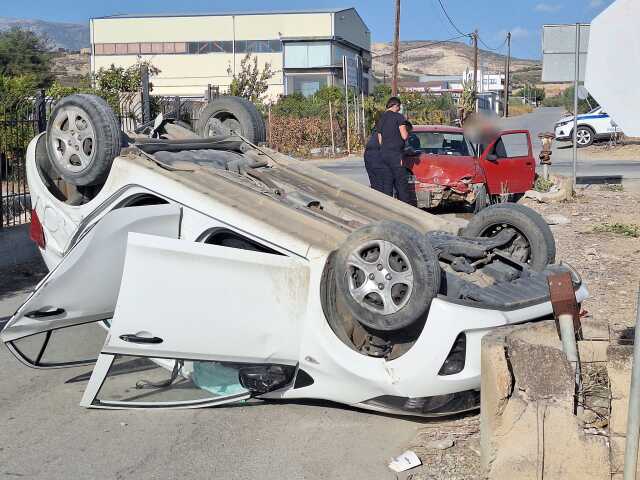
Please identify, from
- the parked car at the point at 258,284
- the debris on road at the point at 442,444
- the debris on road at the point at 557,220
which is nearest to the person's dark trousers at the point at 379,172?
the debris on road at the point at 557,220

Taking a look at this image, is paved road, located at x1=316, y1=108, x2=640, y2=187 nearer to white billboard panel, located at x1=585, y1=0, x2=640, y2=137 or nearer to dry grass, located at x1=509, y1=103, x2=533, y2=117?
white billboard panel, located at x1=585, y1=0, x2=640, y2=137

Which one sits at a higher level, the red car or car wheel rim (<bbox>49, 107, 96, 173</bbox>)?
car wheel rim (<bbox>49, 107, 96, 173</bbox>)

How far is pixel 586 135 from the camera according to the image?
110 feet

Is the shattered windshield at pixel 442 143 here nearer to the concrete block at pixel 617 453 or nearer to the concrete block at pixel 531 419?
the concrete block at pixel 531 419

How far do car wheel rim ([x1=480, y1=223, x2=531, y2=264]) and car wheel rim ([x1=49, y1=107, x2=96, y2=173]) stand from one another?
2.82 meters

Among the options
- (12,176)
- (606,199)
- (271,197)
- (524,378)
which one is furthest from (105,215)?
(606,199)

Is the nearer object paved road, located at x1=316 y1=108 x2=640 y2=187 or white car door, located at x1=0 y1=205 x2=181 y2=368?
white car door, located at x1=0 y1=205 x2=181 y2=368

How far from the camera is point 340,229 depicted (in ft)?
17.2

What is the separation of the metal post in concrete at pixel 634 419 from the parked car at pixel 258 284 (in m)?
1.19

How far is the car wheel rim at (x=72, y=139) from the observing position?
5.99 metres

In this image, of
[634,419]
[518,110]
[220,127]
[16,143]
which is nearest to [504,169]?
[16,143]

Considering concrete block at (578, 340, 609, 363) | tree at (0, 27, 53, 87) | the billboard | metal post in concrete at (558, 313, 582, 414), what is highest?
tree at (0, 27, 53, 87)

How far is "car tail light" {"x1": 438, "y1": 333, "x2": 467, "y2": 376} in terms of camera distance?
4.70m

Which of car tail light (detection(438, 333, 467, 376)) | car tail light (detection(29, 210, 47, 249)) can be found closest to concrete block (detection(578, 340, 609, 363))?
car tail light (detection(438, 333, 467, 376))
